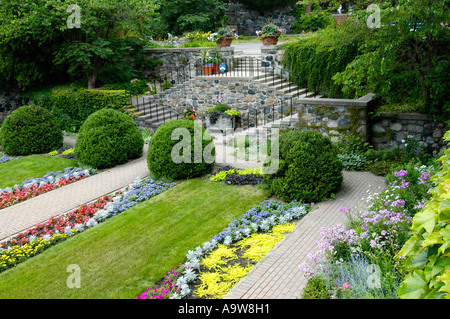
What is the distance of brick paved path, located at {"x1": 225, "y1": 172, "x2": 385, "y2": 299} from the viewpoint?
5.31 meters

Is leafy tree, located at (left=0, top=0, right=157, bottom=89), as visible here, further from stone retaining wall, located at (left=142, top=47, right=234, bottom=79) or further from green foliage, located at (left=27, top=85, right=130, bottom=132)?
stone retaining wall, located at (left=142, top=47, right=234, bottom=79)

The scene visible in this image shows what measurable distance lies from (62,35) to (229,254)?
13809mm

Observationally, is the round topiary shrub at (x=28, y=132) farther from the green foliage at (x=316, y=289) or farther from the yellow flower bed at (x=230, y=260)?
the green foliage at (x=316, y=289)

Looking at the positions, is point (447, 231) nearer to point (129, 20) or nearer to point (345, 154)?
point (345, 154)

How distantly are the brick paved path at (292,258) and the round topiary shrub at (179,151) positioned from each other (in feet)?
10.9

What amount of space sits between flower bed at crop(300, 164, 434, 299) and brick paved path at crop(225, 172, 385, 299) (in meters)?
0.25

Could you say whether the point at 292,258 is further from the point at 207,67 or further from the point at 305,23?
the point at 305,23

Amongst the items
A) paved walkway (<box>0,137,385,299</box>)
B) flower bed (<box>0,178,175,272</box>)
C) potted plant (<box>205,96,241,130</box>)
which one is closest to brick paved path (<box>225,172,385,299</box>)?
paved walkway (<box>0,137,385,299</box>)

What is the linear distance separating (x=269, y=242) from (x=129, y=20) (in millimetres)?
13003

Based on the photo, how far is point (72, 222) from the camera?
27.5 ft

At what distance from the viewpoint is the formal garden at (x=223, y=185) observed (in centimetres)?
544

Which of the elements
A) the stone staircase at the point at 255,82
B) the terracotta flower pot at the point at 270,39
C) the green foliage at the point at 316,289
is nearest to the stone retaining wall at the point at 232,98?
the stone staircase at the point at 255,82

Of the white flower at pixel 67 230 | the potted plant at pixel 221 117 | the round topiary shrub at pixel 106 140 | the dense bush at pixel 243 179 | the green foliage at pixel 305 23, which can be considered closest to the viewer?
the white flower at pixel 67 230

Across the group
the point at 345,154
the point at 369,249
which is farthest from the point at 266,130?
the point at 369,249
